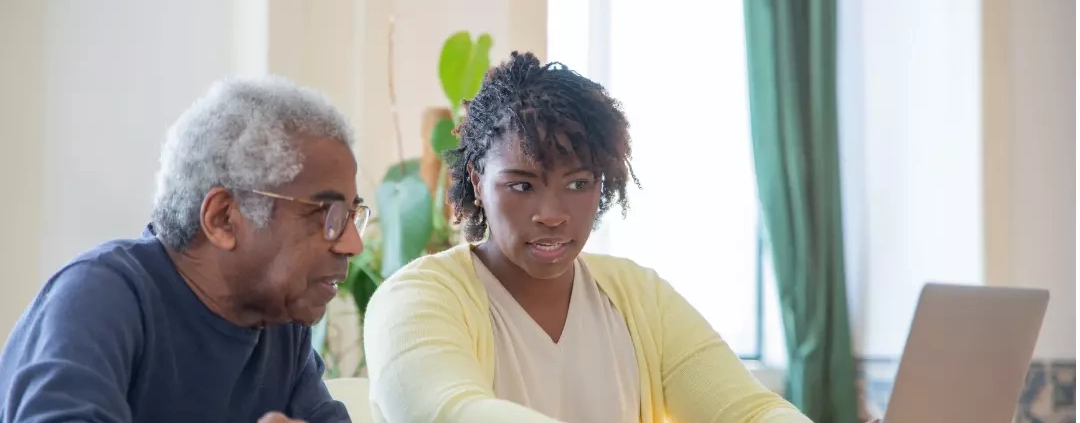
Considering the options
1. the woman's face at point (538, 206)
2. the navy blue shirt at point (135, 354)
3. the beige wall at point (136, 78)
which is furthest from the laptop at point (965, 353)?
the beige wall at point (136, 78)

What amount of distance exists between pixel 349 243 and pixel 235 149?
18cm

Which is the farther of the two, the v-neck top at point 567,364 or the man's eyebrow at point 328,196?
the v-neck top at point 567,364

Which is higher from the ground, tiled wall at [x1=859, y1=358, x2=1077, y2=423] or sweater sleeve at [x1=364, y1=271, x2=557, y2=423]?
sweater sleeve at [x1=364, y1=271, x2=557, y2=423]

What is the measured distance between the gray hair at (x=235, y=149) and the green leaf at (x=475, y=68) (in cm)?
172

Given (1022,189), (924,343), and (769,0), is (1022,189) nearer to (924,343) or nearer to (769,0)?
(769,0)

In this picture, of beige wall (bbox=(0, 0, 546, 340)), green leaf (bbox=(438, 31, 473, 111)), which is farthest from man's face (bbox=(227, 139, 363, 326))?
beige wall (bbox=(0, 0, 546, 340))

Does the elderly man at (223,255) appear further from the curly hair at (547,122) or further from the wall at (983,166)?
the wall at (983,166)

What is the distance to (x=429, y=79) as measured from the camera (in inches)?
137


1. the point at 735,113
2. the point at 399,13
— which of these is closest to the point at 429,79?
the point at 399,13

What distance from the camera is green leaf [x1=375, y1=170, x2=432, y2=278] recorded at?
10.0 ft

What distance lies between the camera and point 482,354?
1744mm

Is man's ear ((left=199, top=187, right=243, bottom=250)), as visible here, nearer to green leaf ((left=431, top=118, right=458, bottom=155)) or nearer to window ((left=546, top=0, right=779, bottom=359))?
green leaf ((left=431, top=118, right=458, bottom=155))

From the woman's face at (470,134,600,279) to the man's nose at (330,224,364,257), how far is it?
39 cm

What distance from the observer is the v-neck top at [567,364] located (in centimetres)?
179
